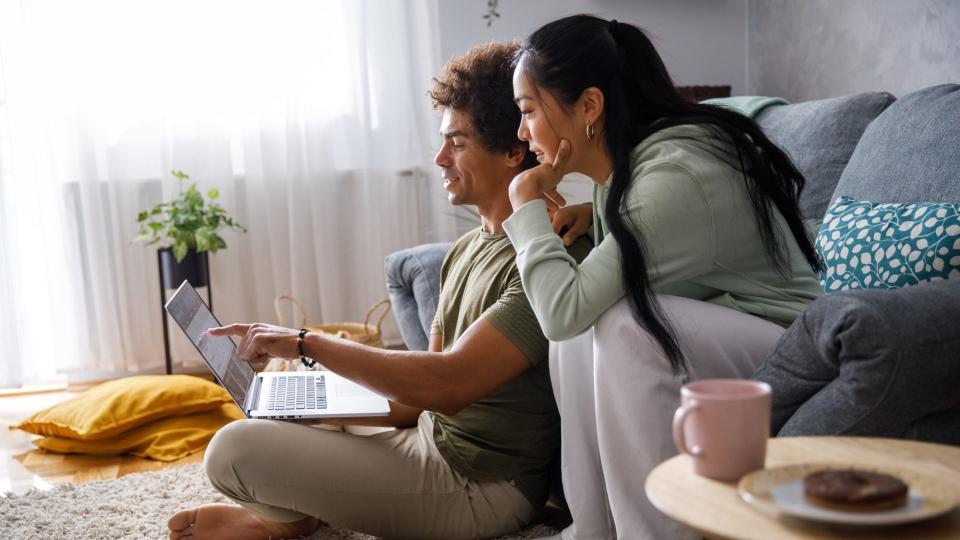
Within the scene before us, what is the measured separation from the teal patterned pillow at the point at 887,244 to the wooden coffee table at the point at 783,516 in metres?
0.86

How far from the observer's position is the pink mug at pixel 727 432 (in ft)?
2.86

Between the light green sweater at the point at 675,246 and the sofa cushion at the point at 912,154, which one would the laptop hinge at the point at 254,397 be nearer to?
the light green sweater at the point at 675,246

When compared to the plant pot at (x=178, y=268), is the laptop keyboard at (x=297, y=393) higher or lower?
lower

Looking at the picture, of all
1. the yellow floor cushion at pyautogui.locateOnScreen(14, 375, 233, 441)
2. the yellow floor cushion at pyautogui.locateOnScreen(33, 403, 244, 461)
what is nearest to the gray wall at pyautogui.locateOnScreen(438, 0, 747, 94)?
the yellow floor cushion at pyautogui.locateOnScreen(14, 375, 233, 441)

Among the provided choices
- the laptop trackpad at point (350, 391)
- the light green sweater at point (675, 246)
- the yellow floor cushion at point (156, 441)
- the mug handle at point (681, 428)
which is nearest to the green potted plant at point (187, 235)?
the yellow floor cushion at point (156, 441)

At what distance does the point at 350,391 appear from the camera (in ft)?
6.28

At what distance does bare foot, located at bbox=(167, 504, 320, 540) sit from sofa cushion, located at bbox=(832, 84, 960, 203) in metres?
1.32

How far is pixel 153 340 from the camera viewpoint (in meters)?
3.91

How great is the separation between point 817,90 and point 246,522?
268 centimetres

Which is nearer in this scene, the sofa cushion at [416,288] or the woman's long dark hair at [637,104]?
the woman's long dark hair at [637,104]

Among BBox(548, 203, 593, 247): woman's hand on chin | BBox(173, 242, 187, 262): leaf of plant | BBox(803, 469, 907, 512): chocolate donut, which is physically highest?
BBox(548, 203, 593, 247): woman's hand on chin

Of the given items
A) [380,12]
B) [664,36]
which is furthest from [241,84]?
[664,36]

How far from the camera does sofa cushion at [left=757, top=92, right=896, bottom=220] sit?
2342 millimetres

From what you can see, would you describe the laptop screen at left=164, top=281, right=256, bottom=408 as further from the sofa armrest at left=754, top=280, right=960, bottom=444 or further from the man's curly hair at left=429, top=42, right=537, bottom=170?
the sofa armrest at left=754, top=280, right=960, bottom=444
